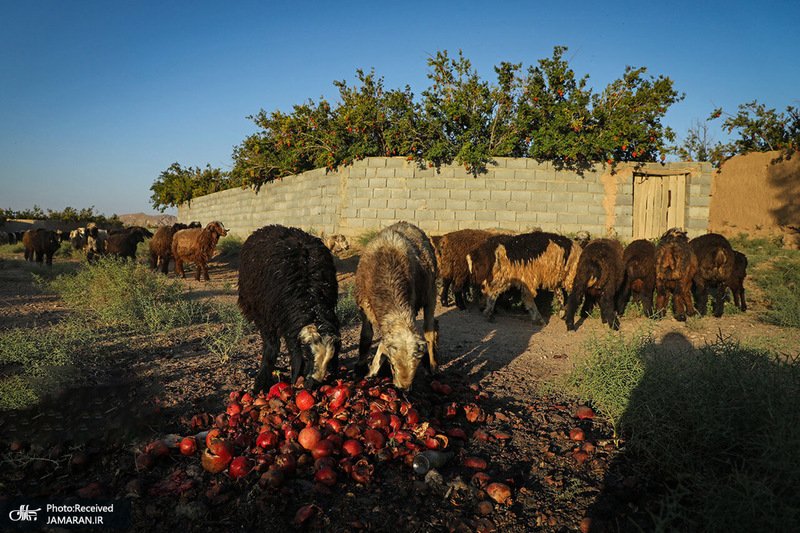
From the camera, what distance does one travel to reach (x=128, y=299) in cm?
782

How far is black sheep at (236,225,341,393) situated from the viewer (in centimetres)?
383

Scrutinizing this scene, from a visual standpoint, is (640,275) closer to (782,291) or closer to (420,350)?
(782,291)

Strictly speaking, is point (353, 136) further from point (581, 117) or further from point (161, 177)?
point (161, 177)

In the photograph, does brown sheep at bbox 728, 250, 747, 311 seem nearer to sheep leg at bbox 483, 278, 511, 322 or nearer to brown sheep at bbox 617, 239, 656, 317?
brown sheep at bbox 617, 239, 656, 317

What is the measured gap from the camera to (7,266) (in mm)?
15703

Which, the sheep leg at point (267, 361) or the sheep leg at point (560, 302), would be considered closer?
the sheep leg at point (267, 361)

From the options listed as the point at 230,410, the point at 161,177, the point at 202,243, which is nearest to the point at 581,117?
the point at 202,243

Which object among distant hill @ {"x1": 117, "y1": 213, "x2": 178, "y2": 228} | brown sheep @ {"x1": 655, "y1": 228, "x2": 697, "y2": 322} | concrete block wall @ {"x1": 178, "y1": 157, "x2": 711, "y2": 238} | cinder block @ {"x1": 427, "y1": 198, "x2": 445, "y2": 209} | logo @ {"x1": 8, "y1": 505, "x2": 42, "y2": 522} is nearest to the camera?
logo @ {"x1": 8, "y1": 505, "x2": 42, "y2": 522}

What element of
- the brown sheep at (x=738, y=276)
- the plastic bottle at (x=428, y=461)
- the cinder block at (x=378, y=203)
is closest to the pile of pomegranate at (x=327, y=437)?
the plastic bottle at (x=428, y=461)

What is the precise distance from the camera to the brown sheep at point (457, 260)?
902cm

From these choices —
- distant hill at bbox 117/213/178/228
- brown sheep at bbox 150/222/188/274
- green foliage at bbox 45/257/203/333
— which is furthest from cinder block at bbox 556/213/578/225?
distant hill at bbox 117/213/178/228

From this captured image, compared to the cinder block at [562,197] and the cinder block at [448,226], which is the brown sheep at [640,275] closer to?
the cinder block at [562,197]

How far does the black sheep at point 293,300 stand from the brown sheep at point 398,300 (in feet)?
1.35

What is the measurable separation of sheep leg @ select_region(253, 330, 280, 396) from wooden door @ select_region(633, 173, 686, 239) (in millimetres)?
13431
